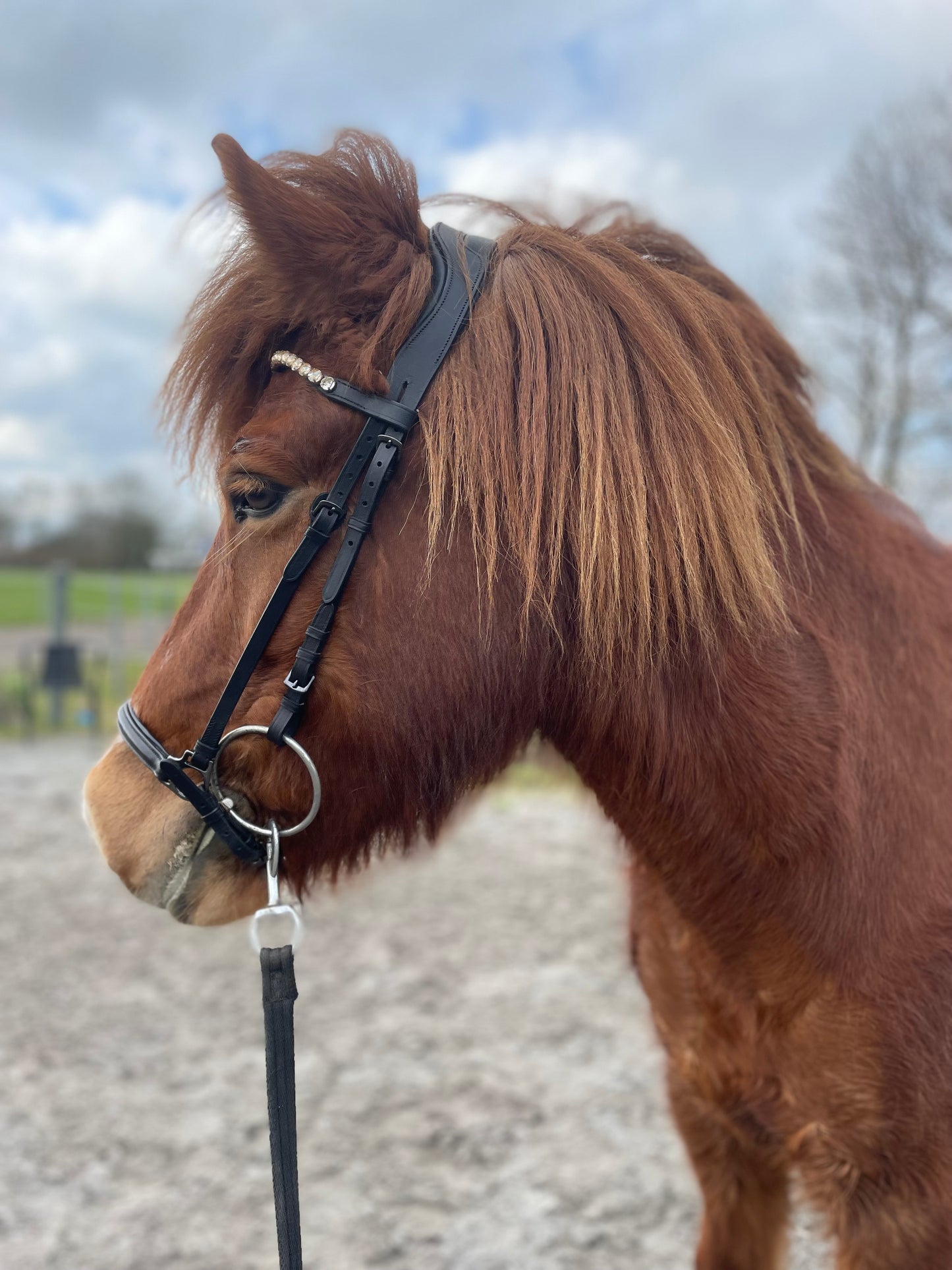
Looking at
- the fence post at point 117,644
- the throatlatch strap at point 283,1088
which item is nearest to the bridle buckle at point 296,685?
the throatlatch strap at point 283,1088

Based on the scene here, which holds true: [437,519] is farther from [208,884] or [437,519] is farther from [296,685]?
[208,884]

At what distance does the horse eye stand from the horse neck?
0.49 metres

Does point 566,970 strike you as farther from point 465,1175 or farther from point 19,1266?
point 19,1266

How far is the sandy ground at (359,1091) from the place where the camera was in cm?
242

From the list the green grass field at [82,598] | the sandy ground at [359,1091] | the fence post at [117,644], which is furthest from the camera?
the green grass field at [82,598]

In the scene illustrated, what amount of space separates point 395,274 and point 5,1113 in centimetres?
322

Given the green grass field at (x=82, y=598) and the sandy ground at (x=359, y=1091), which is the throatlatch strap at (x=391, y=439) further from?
the green grass field at (x=82, y=598)

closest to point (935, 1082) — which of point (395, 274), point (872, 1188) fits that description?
point (872, 1188)

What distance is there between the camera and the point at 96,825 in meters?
1.24

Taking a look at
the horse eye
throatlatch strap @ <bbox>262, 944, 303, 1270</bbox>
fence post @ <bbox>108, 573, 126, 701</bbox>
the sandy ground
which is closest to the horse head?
the horse eye

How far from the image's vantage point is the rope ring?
3.73 feet

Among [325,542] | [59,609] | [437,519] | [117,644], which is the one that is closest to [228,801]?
[325,542]

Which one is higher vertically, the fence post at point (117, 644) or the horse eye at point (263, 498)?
the fence post at point (117, 644)

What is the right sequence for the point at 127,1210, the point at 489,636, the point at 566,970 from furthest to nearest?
the point at 566,970
the point at 127,1210
the point at 489,636
